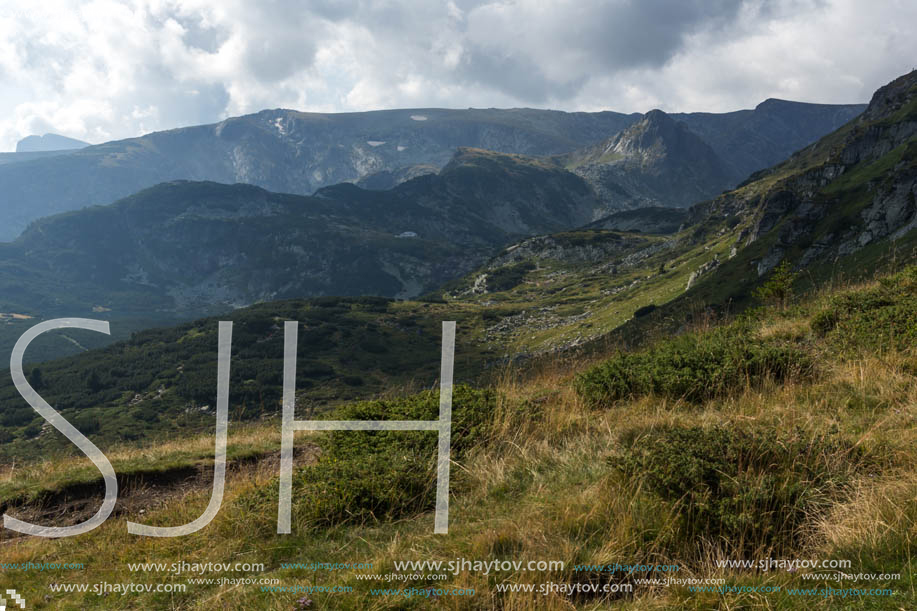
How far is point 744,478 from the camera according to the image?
462 centimetres

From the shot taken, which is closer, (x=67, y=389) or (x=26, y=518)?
(x=26, y=518)

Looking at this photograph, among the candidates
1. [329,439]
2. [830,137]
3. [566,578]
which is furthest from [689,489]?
[830,137]

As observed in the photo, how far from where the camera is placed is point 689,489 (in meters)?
4.64

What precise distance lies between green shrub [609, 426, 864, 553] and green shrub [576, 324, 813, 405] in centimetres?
260

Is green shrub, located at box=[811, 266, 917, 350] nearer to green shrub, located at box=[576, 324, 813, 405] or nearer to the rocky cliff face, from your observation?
green shrub, located at box=[576, 324, 813, 405]

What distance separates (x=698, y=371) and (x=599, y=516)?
4.61m

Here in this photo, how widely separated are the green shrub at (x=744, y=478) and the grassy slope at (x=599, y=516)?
0.12ft

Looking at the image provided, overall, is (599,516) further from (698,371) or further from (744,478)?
(698,371)

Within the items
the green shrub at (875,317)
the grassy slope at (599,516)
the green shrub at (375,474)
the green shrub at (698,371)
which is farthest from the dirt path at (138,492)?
the green shrub at (875,317)

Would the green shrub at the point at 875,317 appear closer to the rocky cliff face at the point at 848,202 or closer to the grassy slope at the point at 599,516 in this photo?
the grassy slope at the point at 599,516

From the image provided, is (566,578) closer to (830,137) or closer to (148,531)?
(148,531)

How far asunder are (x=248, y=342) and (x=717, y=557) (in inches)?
7137

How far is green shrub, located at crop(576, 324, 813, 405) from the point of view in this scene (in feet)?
26.1

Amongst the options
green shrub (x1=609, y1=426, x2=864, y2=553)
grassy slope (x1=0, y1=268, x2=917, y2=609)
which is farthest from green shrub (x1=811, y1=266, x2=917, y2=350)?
green shrub (x1=609, y1=426, x2=864, y2=553)
